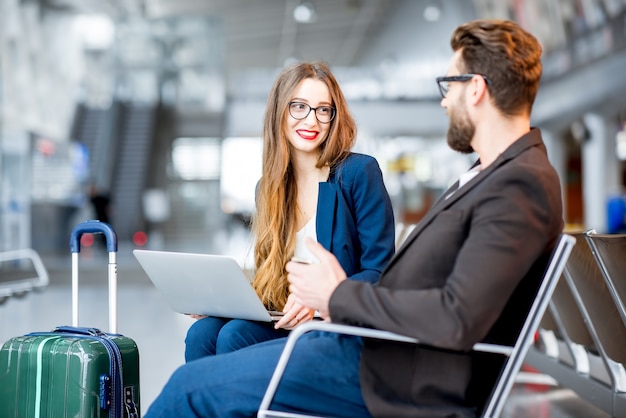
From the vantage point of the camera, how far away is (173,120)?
75.2ft

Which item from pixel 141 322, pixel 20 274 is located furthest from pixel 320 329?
pixel 20 274

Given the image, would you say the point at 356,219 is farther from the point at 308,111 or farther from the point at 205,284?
the point at 205,284

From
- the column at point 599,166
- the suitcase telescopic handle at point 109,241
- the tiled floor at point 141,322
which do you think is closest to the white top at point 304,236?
the suitcase telescopic handle at point 109,241

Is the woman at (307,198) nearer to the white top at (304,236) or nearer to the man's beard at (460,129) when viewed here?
the white top at (304,236)

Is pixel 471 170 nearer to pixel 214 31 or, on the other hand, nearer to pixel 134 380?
pixel 134 380

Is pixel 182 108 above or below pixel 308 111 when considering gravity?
above

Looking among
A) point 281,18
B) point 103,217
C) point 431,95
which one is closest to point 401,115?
point 431,95

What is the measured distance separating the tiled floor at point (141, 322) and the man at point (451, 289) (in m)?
2.14

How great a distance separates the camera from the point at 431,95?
2658cm

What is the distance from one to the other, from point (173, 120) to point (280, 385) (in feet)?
70.2

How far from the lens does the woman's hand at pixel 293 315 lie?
2.51 meters

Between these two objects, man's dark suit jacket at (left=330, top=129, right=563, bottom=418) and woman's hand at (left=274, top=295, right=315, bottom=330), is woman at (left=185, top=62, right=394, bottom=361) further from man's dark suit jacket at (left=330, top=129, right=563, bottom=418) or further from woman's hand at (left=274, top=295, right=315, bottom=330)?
man's dark suit jacket at (left=330, top=129, right=563, bottom=418)

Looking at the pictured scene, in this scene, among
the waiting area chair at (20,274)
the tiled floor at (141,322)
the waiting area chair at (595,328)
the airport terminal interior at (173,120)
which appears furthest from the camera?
the airport terminal interior at (173,120)

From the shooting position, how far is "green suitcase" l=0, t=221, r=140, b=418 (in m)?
2.46
